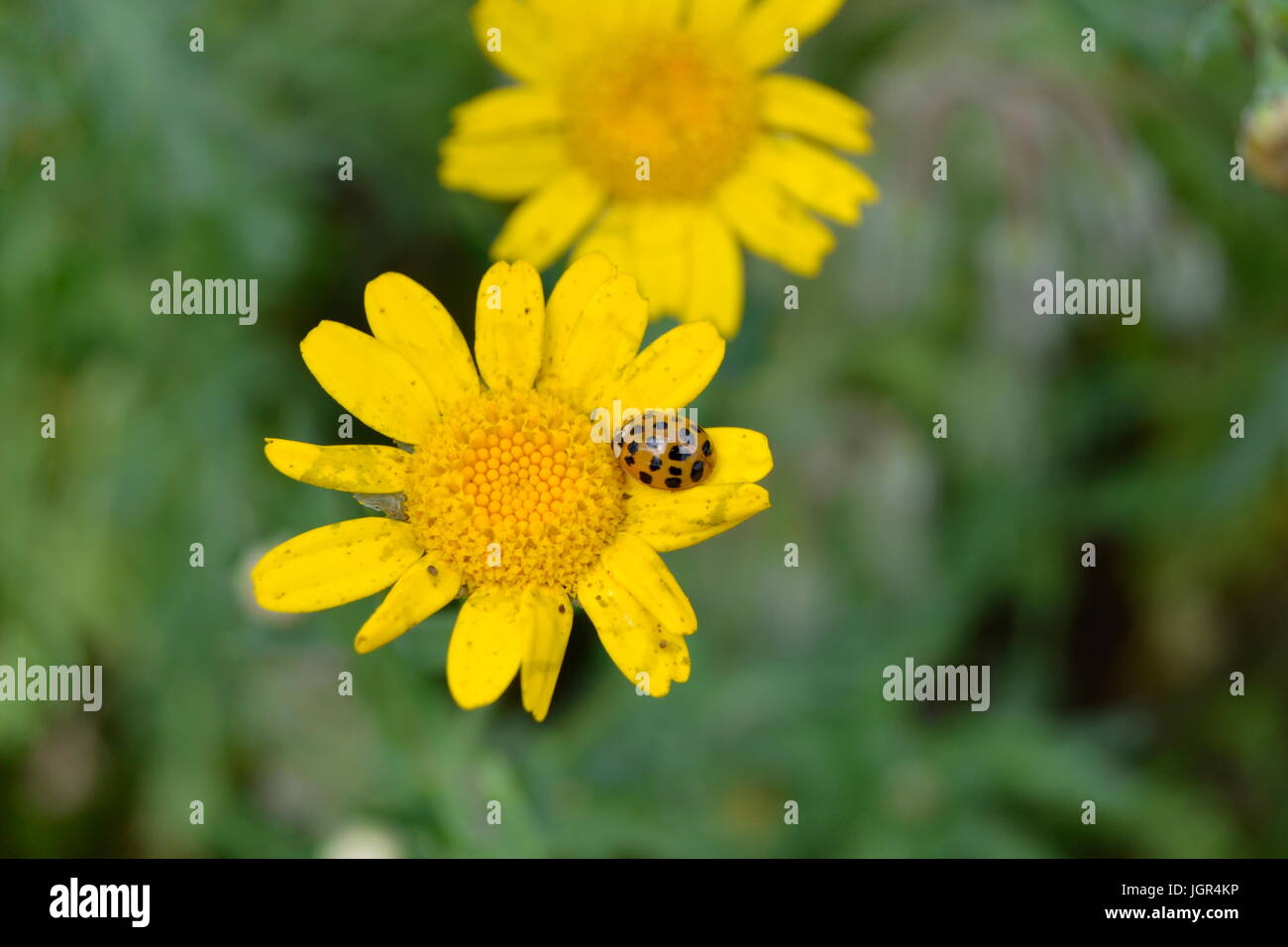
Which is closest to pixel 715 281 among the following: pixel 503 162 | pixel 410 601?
pixel 503 162

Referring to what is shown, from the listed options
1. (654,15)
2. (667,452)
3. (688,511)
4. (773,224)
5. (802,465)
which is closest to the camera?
(667,452)

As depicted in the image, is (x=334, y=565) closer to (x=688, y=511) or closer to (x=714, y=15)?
(x=688, y=511)

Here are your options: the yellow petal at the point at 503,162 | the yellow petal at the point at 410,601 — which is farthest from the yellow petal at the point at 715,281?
the yellow petal at the point at 410,601

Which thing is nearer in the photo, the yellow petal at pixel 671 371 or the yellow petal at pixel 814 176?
the yellow petal at pixel 671 371

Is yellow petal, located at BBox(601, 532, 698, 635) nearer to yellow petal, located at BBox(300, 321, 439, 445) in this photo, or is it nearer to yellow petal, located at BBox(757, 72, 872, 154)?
yellow petal, located at BBox(300, 321, 439, 445)

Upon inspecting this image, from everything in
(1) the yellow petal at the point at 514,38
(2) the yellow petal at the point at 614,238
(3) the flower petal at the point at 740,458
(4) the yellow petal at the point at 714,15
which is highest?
(4) the yellow petal at the point at 714,15

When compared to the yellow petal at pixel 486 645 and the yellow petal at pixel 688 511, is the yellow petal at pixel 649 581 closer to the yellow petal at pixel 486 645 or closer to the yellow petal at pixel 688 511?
the yellow petal at pixel 688 511

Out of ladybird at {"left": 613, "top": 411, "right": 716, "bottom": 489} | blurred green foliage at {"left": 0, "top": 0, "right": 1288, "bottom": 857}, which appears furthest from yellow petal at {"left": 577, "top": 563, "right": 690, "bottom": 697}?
blurred green foliage at {"left": 0, "top": 0, "right": 1288, "bottom": 857}

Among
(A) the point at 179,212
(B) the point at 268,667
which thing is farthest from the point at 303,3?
(B) the point at 268,667

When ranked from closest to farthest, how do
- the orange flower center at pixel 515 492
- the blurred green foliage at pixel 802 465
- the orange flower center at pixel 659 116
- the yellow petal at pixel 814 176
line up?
the orange flower center at pixel 515 492 → the yellow petal at pixel 814 176 → the orange flower center at pixel 659 116 → the blurred green foliage at pixel 802 465
